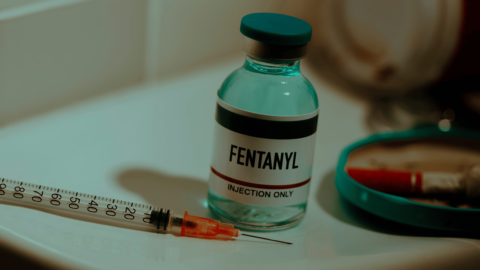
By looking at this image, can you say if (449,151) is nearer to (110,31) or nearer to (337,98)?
(337,98)

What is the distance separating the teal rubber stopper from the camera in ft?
1.26

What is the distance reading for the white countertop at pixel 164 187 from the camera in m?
0.38

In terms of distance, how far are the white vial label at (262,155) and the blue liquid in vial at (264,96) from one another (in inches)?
0.6

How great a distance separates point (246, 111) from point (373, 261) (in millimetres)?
154

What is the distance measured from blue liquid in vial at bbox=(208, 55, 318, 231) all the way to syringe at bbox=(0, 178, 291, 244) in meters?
0.02

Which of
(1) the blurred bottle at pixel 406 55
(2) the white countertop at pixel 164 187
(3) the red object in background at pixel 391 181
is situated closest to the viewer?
(2) the white countertop at pixel 164 187

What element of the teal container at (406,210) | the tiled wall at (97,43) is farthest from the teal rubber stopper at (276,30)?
the tiled wall at (97,43)

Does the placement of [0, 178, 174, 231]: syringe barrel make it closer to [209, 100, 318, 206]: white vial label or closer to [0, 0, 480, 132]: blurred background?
[209, 100, 318, 206]: white vial label

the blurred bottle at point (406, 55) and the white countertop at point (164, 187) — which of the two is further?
the blurred bottle at point (406, 55)

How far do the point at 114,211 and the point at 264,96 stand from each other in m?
0.16

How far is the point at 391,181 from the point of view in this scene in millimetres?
500

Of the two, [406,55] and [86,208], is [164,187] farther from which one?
[406,55]

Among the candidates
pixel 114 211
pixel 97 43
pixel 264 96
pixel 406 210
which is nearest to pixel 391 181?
pixel 406 210

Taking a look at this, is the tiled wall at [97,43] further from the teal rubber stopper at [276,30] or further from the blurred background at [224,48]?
the teal rubber stopper at [276,30]
